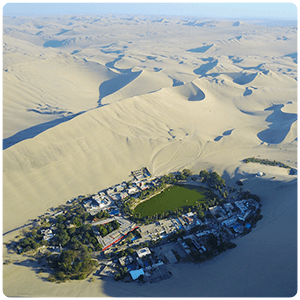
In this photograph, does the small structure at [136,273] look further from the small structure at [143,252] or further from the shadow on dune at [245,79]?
the shadow on dune at [245,79]

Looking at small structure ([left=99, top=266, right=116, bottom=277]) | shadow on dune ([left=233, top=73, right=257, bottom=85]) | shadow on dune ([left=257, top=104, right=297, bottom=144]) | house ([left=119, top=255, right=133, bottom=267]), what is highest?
shadow on dune ([left=233, top=73, right=257, bottom=85])

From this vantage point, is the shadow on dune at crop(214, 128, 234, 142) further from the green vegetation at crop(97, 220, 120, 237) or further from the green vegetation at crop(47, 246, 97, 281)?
the green vegetation at crop(47, 246, 97, 281)

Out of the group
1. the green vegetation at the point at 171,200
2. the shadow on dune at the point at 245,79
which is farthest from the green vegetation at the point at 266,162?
the shadow on dune at the point at 245,79

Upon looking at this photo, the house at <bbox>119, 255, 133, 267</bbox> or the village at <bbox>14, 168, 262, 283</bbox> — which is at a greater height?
the village at <bbox>14, 168, 262, 283</bbox>

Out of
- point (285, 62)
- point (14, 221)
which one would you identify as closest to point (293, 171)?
point (14, 221)

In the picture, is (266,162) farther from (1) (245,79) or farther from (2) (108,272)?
(1) (245,79)

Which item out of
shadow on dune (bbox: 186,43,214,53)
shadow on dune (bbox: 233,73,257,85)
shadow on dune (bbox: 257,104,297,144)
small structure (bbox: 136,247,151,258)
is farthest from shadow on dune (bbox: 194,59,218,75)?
small structure (bbox: 136,247,151,258)
